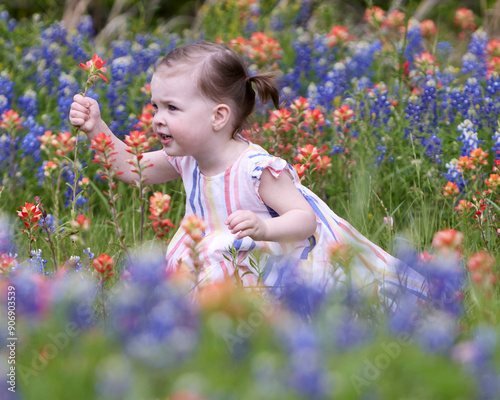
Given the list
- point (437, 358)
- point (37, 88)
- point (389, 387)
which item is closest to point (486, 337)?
point (437, 358)

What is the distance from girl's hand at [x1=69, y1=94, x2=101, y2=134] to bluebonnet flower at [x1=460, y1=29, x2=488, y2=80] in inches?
113

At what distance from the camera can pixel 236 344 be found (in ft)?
4.33

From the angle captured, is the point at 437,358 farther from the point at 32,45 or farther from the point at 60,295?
the point at 32,45

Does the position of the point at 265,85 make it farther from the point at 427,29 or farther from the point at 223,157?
the point at 427,29

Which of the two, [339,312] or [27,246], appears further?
[27,246]

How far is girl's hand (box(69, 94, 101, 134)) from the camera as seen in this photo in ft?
9.62

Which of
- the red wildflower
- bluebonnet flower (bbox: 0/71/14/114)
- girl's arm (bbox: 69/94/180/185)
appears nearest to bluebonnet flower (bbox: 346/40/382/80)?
the red wildflower

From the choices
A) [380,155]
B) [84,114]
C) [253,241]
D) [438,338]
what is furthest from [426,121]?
[438,338]

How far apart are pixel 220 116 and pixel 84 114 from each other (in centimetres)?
57

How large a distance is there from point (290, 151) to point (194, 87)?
139 cm

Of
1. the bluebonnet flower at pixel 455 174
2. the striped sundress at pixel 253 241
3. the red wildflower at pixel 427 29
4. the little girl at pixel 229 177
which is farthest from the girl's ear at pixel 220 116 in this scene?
the red wildflower at pixel 427 29

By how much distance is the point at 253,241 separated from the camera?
9.14 feet

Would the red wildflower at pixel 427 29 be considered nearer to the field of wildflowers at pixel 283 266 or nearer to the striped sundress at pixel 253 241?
the field of wildflowers at pixel 283 266

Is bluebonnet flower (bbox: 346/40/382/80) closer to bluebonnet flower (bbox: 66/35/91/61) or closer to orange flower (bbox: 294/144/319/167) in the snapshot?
bluebonnet flower (bbox: 66/35/91/61)
